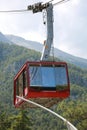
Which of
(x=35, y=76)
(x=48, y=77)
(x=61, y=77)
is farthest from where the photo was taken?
(x=61, y=77)

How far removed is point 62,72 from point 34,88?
2382mm

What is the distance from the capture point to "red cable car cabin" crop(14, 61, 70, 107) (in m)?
29.9

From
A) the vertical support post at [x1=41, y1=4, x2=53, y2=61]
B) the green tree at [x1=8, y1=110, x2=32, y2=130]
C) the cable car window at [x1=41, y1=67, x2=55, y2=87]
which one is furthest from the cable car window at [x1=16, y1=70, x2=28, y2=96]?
the green tree at [x1=8, y1=110, x2=32, y2=130]

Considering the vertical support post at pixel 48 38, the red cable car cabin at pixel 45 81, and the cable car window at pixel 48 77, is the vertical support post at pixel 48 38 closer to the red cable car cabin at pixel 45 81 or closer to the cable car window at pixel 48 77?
the red cable car cabin at pixel 45 81

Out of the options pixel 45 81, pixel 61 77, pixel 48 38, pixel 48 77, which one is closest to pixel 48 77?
pixel 48 77

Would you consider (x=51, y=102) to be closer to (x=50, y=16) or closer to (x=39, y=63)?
(x=39, y=63)

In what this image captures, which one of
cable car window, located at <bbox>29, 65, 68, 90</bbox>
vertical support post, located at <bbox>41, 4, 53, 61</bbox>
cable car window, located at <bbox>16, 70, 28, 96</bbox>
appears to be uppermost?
vertical support post, located at <bbox>41, 4, 53, 61</bbox>

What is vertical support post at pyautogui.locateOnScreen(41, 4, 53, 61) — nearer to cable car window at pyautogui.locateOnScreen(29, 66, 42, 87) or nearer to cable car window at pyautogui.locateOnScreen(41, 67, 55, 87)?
cable car window at pyautogui.locateOnScreen(41, 67, 55, 87)

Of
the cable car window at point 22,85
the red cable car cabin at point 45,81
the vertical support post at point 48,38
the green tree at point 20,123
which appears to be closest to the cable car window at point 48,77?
the red cable car cabin at point 45,81

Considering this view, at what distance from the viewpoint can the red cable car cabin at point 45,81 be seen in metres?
29.9

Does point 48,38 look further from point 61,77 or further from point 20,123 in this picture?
point 20,123

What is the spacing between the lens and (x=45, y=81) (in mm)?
30219

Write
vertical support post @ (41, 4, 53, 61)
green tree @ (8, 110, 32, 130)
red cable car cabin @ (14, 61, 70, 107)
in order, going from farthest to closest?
green tree @ (8, 110, 32, 130) < vertical support post @ (41, 4, 53, 61) < red cable car cabin @ (14, 61, 70, 107)

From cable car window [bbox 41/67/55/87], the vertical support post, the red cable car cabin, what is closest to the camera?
the red cable car cabin
